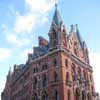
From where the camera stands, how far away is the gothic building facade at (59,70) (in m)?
44.1


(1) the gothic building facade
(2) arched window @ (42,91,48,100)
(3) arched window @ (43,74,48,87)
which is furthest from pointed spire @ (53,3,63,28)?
(2) arched window @ (42,91,48,100)

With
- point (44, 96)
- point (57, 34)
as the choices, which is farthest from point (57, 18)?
point (44, 96)

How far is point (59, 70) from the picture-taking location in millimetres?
44594

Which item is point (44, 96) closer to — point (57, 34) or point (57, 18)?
point (57, 34)

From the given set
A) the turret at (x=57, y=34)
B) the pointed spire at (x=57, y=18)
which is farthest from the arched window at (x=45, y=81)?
the pointed spire at (x=57, y=18)

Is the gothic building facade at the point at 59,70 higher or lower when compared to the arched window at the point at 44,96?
higher

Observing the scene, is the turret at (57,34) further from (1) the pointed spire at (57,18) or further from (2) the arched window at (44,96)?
(2) the arched window at (44,96)

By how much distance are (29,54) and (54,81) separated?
1541 cm

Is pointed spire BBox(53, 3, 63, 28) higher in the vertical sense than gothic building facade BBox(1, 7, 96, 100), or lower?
higher

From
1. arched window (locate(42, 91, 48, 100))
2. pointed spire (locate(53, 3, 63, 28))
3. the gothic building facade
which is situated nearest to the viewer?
the gothic building facade

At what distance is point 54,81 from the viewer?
4431cm

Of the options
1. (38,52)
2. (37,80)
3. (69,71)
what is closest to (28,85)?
(37,80)

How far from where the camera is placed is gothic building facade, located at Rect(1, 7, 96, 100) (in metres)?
44.1

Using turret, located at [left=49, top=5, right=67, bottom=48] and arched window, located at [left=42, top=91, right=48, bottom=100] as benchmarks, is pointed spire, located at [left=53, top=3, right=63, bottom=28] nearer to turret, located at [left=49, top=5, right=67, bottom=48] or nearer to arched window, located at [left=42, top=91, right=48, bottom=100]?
turret, located at [left=49, top=5, right=67, bottom=48]
